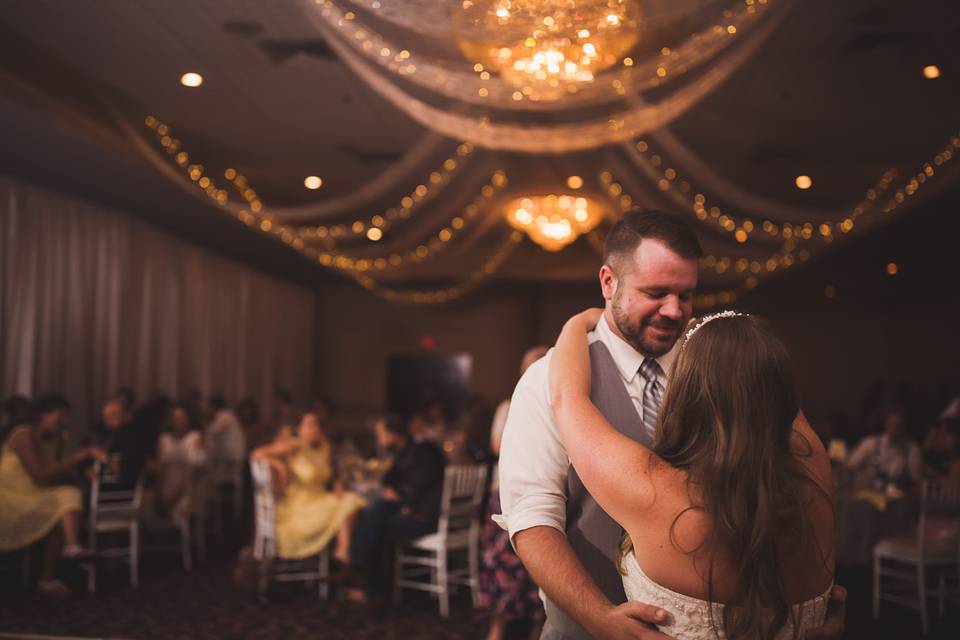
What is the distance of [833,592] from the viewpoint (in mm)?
1569

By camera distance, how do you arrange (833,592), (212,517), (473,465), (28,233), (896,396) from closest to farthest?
(833,592) → (473,465) → (28,233) → (212,517) → (896,396)

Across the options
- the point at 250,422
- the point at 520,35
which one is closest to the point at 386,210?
the point at 250,422

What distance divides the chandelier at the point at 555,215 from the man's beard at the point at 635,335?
8.48m

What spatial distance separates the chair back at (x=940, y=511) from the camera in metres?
5.91

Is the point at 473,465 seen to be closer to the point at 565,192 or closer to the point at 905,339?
the point at 565,192

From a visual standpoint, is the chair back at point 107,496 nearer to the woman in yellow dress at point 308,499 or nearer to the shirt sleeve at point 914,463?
the woman in yellow dress at point 308,499

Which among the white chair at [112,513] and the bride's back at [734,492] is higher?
the bride's back at [734,492]

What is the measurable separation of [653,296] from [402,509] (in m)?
5.02

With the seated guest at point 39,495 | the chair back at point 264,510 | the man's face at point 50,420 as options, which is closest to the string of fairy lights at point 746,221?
the chair back at point 264,510

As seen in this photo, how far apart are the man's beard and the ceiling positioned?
4504 mm

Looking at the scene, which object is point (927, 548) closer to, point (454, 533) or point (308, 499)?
point (454, 533)

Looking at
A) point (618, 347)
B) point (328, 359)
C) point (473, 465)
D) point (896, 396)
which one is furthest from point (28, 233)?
point (896, 396)

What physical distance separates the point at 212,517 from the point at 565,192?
207 inches

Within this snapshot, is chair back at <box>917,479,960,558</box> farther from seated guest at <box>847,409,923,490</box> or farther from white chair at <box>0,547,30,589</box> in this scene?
white chair at <box>0,547,30,589</box>
